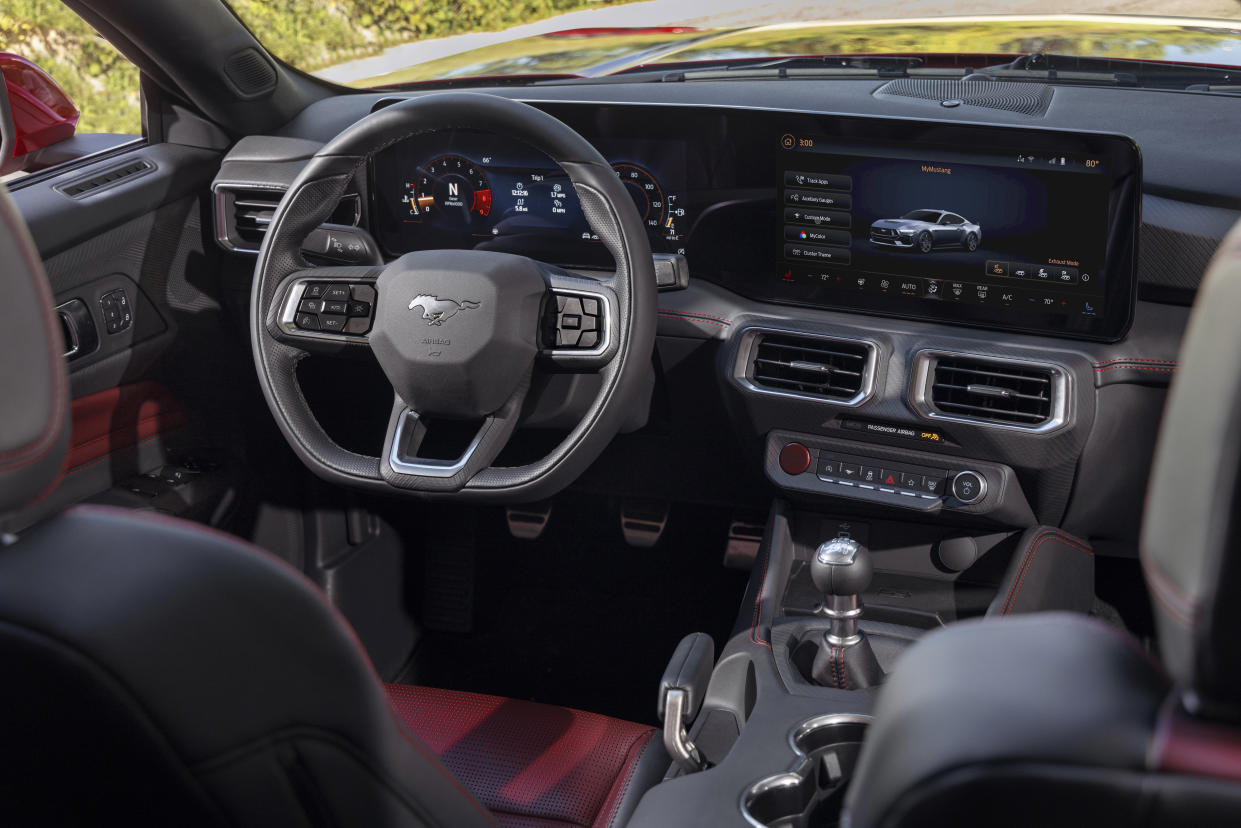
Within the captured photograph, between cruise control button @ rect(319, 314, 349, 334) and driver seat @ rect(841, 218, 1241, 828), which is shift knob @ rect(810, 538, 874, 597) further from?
driver seat @ rect(841, 218, 1241, 828)

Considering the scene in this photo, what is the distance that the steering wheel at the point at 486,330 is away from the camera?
1.90 metres

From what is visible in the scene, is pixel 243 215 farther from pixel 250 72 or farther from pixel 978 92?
pixel 978 92

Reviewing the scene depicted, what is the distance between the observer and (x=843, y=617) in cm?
196

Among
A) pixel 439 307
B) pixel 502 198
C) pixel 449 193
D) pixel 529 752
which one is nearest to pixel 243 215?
pixel 449 193

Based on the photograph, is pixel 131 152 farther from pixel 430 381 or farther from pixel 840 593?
pixel 840 593

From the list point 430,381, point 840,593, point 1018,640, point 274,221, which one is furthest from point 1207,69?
point 1018,640

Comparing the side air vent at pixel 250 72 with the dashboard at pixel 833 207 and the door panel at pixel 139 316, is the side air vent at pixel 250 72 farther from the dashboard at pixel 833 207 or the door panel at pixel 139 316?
the dashboard at pixel 833 207

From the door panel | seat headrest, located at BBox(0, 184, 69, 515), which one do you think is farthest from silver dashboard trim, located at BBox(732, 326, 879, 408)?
seat headrest, located at BBox(0, 184, 69, 515)

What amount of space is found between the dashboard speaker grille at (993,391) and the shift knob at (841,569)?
39cm

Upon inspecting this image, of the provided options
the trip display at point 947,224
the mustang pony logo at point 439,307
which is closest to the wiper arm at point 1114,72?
the trip display at point 947,224

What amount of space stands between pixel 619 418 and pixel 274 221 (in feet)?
2.25

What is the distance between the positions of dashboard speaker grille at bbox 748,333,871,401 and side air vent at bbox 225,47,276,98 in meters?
1.26

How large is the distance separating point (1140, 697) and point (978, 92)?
6.30ft

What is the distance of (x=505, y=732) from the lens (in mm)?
2012
